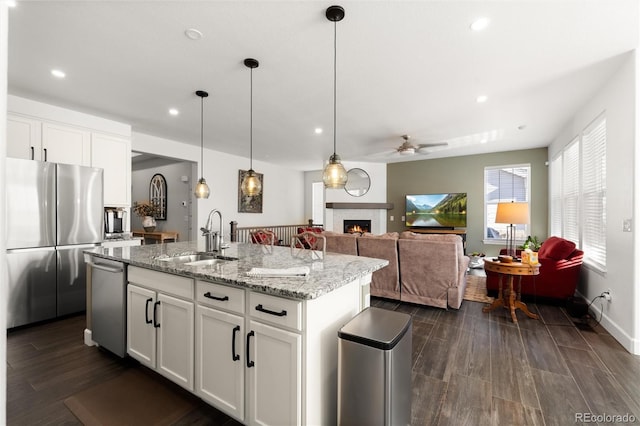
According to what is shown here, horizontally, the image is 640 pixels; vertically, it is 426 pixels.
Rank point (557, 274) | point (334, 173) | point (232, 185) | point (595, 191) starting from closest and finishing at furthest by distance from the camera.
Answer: point (334, 173) < point (595, 191) < point (557, 274) < point (232, 185)

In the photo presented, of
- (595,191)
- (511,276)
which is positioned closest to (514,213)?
(511,276)

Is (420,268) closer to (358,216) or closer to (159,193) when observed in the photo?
(358,216)

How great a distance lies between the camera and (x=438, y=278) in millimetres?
3641

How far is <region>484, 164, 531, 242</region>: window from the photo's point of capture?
254 inches

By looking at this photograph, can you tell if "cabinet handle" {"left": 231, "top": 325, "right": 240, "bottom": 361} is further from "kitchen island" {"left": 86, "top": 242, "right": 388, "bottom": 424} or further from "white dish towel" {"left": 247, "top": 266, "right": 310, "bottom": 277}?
"white dish towel" {"left": 247, "top": 266, "right": 310, "bottom": 277}

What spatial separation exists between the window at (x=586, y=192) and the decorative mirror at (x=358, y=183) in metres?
4.12

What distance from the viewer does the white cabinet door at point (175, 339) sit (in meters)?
1.85

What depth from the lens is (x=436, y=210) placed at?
7250 mm

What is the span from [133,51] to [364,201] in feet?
20.3

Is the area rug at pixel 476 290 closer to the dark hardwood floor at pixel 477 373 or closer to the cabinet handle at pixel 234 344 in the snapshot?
the dark hardwood floor at pixel 477 373

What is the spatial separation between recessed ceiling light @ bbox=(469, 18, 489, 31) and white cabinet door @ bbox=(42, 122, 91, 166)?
497cm

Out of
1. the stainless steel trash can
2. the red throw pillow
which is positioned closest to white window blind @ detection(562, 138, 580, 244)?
the red throw pillow

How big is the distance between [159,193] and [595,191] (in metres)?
8.34

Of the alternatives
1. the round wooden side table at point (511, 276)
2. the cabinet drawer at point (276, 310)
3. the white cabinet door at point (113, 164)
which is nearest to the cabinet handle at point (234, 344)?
the cabinet drawer at point (276, 310)
